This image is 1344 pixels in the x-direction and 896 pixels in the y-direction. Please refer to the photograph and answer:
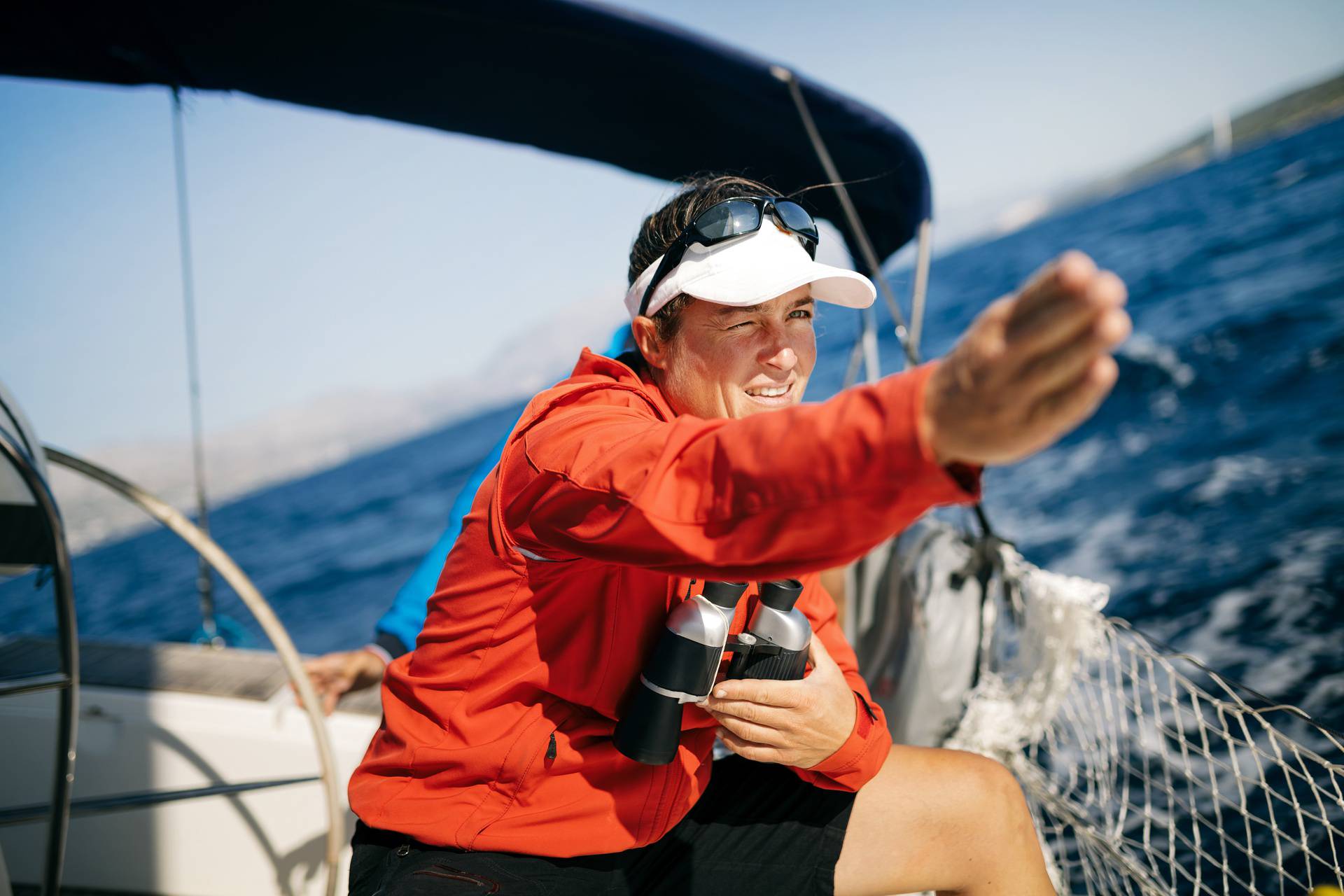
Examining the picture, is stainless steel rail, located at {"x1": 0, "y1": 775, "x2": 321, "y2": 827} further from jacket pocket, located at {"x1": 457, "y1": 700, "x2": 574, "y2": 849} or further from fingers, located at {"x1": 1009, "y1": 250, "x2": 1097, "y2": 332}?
fingers, located at {"x1": 1009, "y1": 250, "x2": 1097, "y2": 332}

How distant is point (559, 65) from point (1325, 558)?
5046 millimetres

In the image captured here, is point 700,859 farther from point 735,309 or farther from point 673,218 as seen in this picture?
point 673,218

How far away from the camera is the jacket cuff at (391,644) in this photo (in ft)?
8.13

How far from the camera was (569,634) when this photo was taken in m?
1.30

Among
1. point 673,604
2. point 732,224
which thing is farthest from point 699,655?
point 732,224

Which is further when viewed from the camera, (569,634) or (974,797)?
(974,797)

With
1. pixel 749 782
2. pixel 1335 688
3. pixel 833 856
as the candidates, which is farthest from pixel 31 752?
pixel 1335 688

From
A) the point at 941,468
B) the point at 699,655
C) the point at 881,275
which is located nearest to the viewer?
the point at 941,468

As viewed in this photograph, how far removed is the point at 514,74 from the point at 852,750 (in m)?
2.36

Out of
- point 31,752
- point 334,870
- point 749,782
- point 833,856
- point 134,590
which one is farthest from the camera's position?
point 134,590

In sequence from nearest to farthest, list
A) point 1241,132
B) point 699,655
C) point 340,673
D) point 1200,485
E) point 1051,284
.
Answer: point 1051,284, point 699,655, point 340,673, point 1200,485, point 1241,132

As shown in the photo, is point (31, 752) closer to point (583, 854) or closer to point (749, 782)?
point (583, 854)

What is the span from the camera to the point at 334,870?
197 cm

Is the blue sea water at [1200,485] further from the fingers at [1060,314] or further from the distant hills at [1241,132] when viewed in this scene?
the distant hills at [1241,132]
